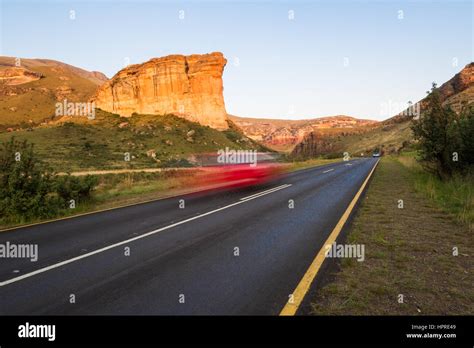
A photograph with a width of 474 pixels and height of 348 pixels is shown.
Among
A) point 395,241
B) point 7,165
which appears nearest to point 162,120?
point 7,165

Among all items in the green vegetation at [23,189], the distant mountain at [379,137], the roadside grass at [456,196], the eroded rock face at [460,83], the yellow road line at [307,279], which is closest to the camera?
the yellow road line at [307,279]

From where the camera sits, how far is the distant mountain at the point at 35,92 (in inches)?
4183

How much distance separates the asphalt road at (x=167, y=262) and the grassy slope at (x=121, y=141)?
115 feet

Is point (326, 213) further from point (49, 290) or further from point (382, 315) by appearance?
point (49, 290)

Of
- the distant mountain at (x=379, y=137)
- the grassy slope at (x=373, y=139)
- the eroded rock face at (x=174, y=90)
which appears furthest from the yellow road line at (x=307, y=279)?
the grassy slope at (x=373, y=139)

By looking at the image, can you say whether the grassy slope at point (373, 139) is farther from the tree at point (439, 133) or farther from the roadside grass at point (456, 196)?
the roadside grass at point (456, 196)

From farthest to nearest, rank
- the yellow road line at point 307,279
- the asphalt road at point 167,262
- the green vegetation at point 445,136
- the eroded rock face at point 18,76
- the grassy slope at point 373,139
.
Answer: the eroded rock face at point 18,76
the grassy slope at point 373,139
the green vegetation at point 445,136
the asphalt road at point 167,262
the yellow road line at point 307,279

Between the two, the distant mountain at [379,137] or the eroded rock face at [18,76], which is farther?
the eroded rock face at [18,76]

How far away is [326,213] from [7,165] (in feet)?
31.8

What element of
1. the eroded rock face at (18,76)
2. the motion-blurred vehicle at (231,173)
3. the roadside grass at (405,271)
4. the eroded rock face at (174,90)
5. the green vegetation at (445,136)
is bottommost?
the roadside grass at (405,271)

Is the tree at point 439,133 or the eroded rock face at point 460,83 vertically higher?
the eroded rock face at point 460,83

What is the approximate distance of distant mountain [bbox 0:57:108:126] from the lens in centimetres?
10625

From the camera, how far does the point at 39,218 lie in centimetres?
983

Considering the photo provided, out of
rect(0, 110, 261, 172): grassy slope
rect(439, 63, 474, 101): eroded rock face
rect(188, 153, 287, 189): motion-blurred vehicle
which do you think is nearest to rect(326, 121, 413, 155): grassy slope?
rect(439, 63, 474, 101): eroded rock face
